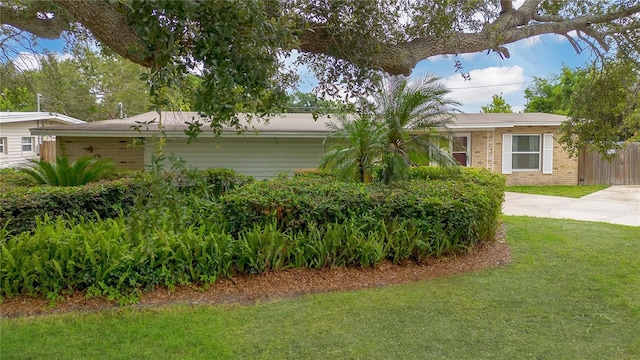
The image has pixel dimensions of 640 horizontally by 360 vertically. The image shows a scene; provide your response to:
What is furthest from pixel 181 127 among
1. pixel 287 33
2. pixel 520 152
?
pixel 520 152

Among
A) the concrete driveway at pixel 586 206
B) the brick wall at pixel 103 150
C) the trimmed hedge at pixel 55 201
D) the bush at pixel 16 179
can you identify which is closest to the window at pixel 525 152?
the concrete driveway at pixel 586 206

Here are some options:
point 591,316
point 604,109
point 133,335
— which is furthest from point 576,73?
point 133,335

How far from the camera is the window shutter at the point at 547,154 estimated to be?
602 inches

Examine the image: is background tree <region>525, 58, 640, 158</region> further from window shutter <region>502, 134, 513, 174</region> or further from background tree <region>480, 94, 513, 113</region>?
background tree <region>480, 94, 513, 113</region>

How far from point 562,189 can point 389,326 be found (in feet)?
45.1

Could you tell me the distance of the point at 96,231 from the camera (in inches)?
195

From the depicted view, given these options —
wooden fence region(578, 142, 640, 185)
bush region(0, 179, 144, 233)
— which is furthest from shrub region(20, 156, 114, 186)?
wooden fence region(578, 142, 640, 185)

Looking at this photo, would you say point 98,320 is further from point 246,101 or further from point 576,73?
point 576,73

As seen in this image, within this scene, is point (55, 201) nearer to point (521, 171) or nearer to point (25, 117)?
point (25, 117)

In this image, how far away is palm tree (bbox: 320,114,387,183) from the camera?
7125 mm

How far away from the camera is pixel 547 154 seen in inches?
605

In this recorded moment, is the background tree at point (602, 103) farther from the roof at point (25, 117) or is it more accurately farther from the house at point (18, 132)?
the house at point (18, 132)

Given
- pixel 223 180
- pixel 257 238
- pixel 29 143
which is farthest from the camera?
pixel 29 143

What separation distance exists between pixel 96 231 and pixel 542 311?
205 inches
